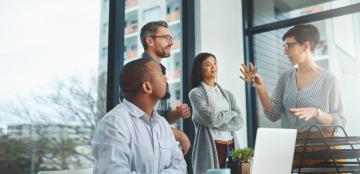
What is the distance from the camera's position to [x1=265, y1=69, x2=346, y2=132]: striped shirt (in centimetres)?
214

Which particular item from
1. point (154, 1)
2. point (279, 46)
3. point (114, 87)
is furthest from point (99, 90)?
point (279, 46)

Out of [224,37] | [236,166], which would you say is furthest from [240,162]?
[224,37]

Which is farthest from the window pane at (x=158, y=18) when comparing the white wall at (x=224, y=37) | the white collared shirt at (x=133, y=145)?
the white collared shirt at (x=133, y=145)

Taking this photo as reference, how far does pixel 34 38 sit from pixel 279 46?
2.71m

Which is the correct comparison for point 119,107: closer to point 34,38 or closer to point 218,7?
point 34,38

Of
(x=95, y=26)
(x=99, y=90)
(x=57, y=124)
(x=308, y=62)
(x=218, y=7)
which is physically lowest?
(x=57, y=124)

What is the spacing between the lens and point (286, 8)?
3.94m

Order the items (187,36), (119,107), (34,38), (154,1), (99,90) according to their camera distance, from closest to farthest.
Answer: (119,107) → (34,38) → (99,90) → (154,1) → (187,36)

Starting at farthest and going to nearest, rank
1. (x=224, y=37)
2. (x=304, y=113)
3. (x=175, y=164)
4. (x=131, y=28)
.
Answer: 1. (x=224, y=37)
2. (x=131, y=28)
3. (x=304, y=113)
4. (x=175, y=164)

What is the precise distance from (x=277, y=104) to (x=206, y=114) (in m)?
0.53

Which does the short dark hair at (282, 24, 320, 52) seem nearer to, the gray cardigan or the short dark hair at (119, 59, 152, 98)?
the gray cardigan

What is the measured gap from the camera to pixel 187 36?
345 centimetres

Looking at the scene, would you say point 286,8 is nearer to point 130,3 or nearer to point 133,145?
point 130,3

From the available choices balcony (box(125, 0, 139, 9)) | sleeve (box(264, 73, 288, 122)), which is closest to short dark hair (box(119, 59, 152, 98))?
sleeve (box(264, 73, 288, 122))
